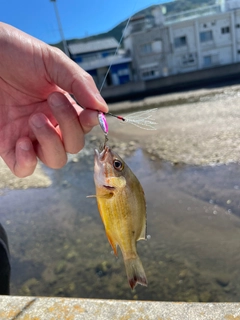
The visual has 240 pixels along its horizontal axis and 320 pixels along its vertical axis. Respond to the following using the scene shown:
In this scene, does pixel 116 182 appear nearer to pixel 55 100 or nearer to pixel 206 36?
pixel 55 100

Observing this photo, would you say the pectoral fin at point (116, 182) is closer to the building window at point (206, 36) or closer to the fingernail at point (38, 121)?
the fingernail at point (38, 121)

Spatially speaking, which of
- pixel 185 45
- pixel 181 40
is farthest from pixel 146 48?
pixel 185 45

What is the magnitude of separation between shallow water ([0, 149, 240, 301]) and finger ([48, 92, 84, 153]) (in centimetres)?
342

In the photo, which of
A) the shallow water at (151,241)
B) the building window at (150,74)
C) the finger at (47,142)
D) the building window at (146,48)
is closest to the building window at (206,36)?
the building window at (146,48)

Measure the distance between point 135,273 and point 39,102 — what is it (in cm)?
142

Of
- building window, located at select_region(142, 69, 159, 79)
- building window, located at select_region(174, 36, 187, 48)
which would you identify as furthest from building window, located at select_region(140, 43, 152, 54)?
building window, located at select_region(174, 36, 187, 48)

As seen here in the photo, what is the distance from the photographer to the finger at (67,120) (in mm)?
1897

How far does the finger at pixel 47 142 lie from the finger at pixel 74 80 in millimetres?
277

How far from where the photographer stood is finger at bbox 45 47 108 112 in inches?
71.1

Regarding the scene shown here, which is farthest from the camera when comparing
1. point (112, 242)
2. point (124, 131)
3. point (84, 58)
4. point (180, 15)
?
point (180, 15)

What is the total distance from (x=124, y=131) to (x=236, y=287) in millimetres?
11964

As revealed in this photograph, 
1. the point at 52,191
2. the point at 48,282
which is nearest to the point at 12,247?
the point at 48,282

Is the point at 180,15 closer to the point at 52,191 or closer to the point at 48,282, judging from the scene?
the point at 52,191

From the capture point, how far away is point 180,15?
3609cm
